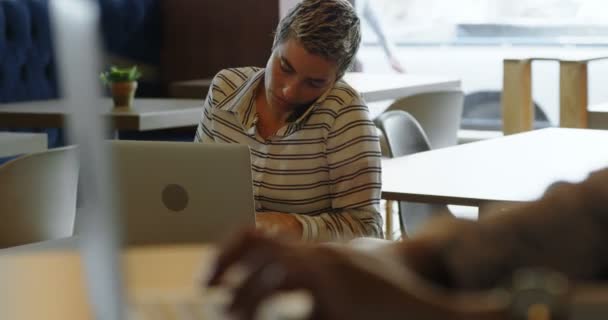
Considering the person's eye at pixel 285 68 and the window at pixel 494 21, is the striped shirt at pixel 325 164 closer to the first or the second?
the person's eye at pixel 285 68

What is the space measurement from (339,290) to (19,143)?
288cm

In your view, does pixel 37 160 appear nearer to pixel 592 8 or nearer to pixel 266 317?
pixel 266 317

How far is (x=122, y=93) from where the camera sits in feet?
14.2

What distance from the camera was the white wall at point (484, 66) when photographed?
20.2 feet

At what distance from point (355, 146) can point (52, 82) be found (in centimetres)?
368

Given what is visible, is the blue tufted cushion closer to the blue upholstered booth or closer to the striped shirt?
the blue upholstered booth

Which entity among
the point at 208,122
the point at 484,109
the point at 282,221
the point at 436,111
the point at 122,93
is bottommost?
the point at 484,109

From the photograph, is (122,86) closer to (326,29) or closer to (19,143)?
(19,143)

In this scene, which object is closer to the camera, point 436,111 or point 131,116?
point 131,116

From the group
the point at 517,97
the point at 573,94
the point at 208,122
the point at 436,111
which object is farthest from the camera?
the point at 517,97

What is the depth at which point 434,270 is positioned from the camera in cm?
57

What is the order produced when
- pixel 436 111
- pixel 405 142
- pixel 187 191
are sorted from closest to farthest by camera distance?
1. pixel 187 191
2. pixel 405 142
3. pixel 436 111

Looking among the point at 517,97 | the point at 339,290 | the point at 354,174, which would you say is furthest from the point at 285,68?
the point at 517,97

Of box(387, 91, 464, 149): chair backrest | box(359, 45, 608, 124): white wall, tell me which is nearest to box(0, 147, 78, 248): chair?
box(387, 91, 464, 149): chair backrest
